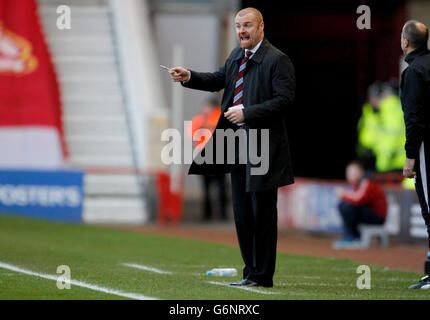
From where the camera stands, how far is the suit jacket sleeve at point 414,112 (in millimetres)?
8984

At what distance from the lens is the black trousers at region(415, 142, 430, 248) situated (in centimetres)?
915

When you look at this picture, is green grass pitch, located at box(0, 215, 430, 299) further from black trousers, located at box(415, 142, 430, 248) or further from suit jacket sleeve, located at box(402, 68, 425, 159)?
suit jacket sleeve, located at box(402, 68, 425, 159)

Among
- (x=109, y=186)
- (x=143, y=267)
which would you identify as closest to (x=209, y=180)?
(x=109, y=186)

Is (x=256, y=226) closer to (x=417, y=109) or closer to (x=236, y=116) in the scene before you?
(x=236, y=116)

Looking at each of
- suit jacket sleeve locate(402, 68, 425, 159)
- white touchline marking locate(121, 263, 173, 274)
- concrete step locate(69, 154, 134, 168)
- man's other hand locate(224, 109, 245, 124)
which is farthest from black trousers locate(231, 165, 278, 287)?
concrete step locate(69, 154, 134, 168)

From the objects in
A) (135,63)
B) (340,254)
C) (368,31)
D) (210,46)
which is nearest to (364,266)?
(340,254)

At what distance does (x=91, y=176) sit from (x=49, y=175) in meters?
1.26

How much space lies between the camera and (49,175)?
18.5 metres

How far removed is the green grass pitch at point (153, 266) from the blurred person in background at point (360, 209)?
7.25 feet

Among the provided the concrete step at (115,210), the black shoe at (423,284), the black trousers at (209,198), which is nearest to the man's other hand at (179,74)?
the black shoe at (423,284)

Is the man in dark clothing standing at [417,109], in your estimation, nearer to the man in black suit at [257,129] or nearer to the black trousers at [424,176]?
the black trousers at [424,176]

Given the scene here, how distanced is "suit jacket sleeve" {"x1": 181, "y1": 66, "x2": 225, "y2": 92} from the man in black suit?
0.07 m
